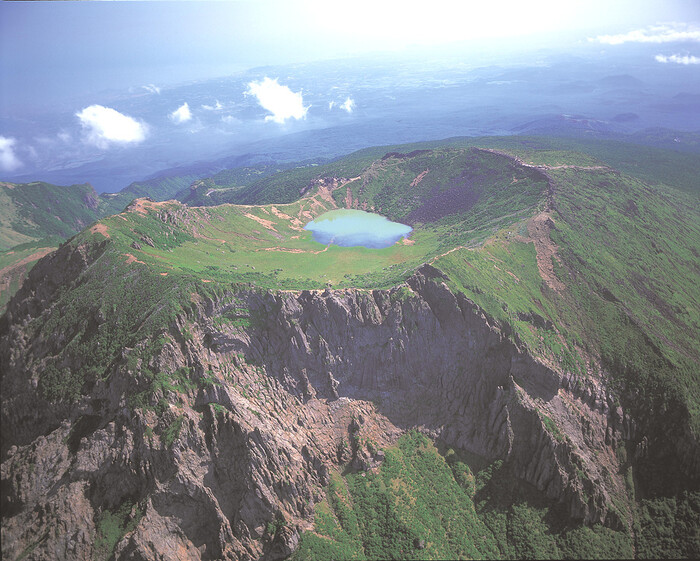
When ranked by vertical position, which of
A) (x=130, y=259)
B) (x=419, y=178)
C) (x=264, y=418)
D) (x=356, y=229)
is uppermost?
(x=130, y=259)

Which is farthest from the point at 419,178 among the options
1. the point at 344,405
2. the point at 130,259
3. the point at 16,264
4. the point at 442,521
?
the point at 16,264

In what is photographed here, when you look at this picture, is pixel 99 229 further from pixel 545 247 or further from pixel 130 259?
pixel 545 247

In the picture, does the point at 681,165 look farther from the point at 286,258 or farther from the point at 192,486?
the point at 192,486

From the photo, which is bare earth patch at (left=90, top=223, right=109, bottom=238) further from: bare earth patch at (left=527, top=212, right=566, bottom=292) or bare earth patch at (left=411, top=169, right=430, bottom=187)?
bare earth patch at (left=411, top=169, right=430, bottom=187)

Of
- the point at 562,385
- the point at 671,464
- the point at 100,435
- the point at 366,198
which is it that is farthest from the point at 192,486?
the point at 366,198

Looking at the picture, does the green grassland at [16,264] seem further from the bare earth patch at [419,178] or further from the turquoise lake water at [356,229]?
the bare earth patch at [419,178]

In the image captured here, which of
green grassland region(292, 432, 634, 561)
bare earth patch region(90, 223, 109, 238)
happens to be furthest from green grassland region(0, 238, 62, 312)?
green grassland region(292, 432, 634, 561)

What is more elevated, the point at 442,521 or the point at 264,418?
the point at 264,418
